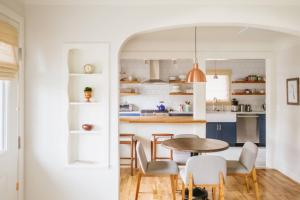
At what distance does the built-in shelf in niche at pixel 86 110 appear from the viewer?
3.06 meters

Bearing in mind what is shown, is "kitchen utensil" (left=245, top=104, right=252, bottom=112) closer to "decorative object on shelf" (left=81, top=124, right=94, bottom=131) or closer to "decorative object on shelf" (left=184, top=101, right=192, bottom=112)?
"decorative object on shelf" (left=184, top=101, right=192, bottom=112)

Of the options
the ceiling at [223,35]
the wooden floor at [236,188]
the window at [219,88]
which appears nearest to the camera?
the wooden floor at [236,188]

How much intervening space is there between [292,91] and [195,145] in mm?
2349

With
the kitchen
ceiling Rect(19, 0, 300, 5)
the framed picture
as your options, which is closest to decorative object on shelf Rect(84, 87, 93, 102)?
ceiling Rect(19, 0, 300, 5)

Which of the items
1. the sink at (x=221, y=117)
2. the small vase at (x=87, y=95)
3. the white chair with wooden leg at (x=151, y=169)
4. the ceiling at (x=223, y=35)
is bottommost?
the white chair with wooden leg at (x=151, y=169)

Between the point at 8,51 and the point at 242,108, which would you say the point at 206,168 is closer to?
the point at 8,51

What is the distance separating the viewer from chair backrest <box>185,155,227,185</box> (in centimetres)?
308

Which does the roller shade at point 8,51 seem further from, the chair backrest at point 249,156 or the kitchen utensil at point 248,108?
the kitchen utensil at point 248,108

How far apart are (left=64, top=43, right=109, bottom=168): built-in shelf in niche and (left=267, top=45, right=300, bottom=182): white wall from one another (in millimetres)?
3462

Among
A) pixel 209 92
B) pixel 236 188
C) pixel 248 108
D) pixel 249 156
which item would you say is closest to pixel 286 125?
pixel 236 188

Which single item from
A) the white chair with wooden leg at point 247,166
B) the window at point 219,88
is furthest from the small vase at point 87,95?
the window at point 219,88

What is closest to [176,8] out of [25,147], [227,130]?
[25,147]

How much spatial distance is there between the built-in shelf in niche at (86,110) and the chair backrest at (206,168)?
1011 millimetres

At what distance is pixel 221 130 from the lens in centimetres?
741
